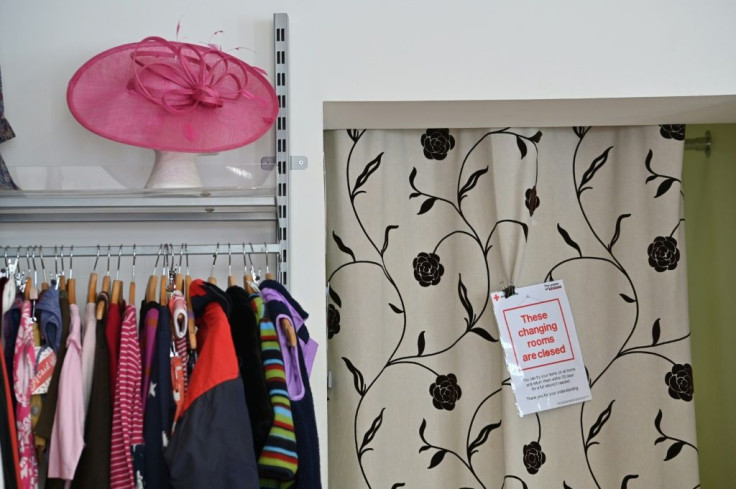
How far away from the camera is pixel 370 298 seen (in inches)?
90.7

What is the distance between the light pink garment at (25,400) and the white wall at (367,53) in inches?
20.6

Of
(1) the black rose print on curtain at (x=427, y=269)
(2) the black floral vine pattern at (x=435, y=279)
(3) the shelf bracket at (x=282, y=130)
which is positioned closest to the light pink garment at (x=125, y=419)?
(3) the shelf bracket at (x=282, y=130)

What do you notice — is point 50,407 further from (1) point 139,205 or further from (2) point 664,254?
(2) point 664,254

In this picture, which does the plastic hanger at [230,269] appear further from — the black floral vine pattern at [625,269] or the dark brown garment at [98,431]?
the black floral vine pattern at [625,269]

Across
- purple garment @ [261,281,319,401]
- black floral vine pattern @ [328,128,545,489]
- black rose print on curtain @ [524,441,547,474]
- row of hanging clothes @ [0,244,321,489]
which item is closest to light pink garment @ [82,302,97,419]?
row of hanging clothes @ [0,244,321,489]

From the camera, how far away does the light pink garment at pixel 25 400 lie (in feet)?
4.73

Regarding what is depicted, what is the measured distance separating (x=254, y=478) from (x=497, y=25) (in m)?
1.24

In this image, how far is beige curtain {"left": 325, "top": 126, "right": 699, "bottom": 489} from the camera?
2.30 metres

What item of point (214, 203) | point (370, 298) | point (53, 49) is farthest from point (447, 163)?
point (53, 49)

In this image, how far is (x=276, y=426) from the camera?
1.43 meters

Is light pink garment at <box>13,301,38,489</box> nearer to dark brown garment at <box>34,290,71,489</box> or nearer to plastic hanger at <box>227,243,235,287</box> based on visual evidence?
dark brown garment at <box>34,290,71,489</box>

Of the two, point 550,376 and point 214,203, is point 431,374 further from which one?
point 214,203

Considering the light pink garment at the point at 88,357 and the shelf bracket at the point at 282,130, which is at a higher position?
the shelf bracket at the point at 282,130

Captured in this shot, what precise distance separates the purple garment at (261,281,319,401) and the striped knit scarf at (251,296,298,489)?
0.09 ft
